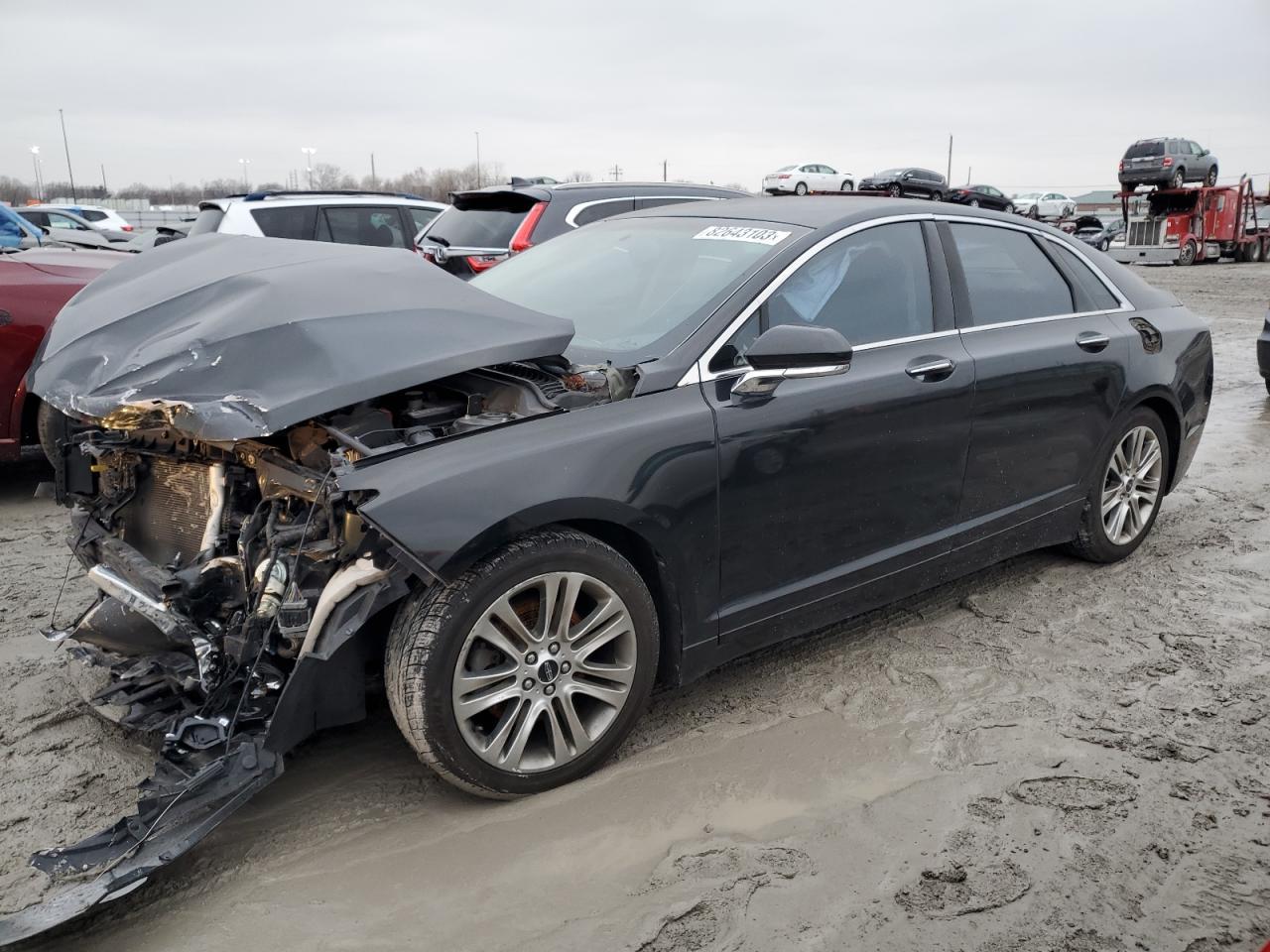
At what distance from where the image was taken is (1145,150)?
1067 inches

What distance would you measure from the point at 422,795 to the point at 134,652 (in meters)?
1.00

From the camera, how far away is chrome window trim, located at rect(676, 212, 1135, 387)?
10.6 ft

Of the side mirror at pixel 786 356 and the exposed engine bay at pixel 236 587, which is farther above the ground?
the side mirror at pixel 786 356

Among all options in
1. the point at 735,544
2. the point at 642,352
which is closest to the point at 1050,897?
the point at 735,544

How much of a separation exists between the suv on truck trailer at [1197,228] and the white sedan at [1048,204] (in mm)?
18602

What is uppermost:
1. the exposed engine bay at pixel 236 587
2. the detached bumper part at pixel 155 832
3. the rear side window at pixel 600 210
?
the rear side window at pixel 600 210

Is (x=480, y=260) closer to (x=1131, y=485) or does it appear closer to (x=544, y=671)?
(x=1131, y=485)

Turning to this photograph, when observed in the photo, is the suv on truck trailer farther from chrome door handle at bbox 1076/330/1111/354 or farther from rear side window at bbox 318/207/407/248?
chrome door handle at bbox 1076/330/1111/354

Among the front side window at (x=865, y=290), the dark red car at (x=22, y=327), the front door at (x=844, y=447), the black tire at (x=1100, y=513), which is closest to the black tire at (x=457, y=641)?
the front door at (x=844, y=447)

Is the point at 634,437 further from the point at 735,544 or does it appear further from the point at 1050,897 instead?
the point at 1050,897

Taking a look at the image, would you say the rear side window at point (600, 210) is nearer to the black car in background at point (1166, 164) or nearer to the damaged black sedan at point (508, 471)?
the damaged black sedan at point (508, 471)

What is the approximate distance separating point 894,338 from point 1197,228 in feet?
86.3

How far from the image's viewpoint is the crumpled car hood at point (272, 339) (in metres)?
2.72

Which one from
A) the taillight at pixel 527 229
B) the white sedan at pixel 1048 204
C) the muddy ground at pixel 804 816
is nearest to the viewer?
the muddy ground at pixel 804 816
